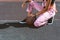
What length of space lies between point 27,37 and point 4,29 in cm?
16

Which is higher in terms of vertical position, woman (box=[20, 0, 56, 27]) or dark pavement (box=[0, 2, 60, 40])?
woman (box=[20, 0, 56, 27])

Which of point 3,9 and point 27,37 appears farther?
point 3,9

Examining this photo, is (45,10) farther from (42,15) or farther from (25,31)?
(25,31)

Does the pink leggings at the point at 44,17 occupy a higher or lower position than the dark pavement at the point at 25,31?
higher

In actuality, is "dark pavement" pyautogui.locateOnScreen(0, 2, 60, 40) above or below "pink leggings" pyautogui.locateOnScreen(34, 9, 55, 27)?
below

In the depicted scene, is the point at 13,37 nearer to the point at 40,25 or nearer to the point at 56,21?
the point at 40,25

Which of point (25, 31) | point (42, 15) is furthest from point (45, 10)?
point (25, 31)

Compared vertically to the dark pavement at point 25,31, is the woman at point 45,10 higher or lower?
higher

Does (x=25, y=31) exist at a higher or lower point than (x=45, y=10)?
lower

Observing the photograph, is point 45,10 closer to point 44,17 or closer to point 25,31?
point 44,17

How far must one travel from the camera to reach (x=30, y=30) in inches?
50.0

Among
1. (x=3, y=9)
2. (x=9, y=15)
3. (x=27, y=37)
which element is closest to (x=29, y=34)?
(x=27, y=37)

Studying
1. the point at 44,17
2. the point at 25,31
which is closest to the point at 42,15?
the point at 44,17

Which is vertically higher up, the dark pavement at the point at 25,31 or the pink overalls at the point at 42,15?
the pink overalls at the point at 42,15
